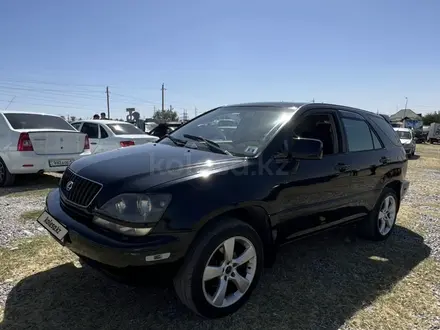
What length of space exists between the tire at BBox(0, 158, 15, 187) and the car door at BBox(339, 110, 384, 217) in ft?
20.2

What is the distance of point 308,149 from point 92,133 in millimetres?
7406

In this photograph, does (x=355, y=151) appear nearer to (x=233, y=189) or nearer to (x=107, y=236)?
(x=233, y=189)

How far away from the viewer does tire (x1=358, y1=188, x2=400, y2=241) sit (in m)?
4.45

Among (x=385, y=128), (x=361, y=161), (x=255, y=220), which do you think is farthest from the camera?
(x=385, y=128)

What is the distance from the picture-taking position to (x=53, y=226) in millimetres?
2748

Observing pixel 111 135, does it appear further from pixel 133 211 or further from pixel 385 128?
pixel 133 211

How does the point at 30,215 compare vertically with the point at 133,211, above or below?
below

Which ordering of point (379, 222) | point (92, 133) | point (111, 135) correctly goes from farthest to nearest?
point (92, 133) < point (111, 135) < point (379, 222)

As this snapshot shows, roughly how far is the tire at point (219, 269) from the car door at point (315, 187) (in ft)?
1.23

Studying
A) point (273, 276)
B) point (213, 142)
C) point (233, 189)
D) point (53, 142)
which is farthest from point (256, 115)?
point (53, 142)

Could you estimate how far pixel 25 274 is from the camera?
10.6ft

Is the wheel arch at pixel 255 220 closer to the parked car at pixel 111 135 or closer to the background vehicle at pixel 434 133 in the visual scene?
the parked car at pixel 111 135

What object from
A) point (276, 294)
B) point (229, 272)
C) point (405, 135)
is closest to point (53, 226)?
point (229, 272)

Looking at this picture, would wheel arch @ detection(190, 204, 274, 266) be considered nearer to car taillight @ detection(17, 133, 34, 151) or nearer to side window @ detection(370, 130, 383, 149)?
side window @ detection(370, 130, 383, 149)
